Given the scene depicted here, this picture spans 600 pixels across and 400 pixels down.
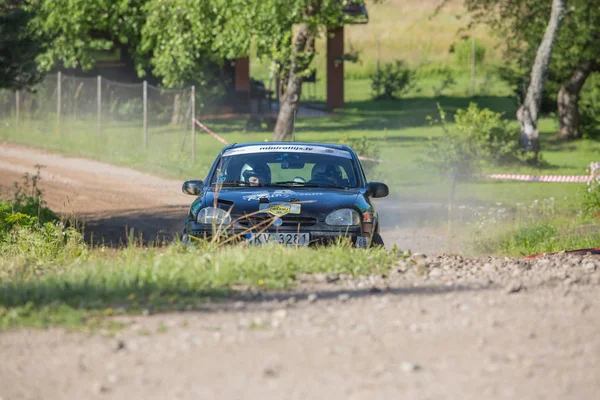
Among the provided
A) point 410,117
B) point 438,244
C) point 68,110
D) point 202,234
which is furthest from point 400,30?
point 202,234

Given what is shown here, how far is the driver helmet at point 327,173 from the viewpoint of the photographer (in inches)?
425

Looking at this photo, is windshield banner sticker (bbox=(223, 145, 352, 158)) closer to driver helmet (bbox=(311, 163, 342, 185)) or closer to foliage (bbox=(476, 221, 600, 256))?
driver helmet (bbox=(311, 163, 342, 185))

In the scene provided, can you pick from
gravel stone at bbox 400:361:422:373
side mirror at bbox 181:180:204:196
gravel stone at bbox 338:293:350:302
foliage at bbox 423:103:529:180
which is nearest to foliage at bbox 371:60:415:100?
foliage at bbox 423:103:529:180

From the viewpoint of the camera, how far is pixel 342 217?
9.71 metres

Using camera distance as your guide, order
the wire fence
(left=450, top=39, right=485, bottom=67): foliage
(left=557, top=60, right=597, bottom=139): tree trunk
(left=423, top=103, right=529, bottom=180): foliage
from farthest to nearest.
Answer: (left=450, top=39, right=485, bottom=67): foliage, (left=557, top=60, right=597, bottom=139): tree trunk, the wire fence, (left=423, top=103, right=529, bottom=180): foliage

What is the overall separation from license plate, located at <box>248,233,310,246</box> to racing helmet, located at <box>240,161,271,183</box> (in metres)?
1.17

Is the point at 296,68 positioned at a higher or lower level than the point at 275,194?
higher

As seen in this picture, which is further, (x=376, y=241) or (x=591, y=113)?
(x=591, y=113)

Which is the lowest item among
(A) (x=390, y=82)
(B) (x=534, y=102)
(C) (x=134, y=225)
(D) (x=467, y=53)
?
(C) (x=134, y=225)

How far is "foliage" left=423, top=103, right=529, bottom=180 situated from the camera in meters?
23.4

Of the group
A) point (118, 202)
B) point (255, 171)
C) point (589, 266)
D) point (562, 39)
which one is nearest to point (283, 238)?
point (255, 171)

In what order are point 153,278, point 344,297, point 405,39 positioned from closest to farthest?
point 344,297, point 153,278, point 405,39

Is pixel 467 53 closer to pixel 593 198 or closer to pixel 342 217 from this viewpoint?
pixel 593 198

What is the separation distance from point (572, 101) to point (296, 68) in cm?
1332
